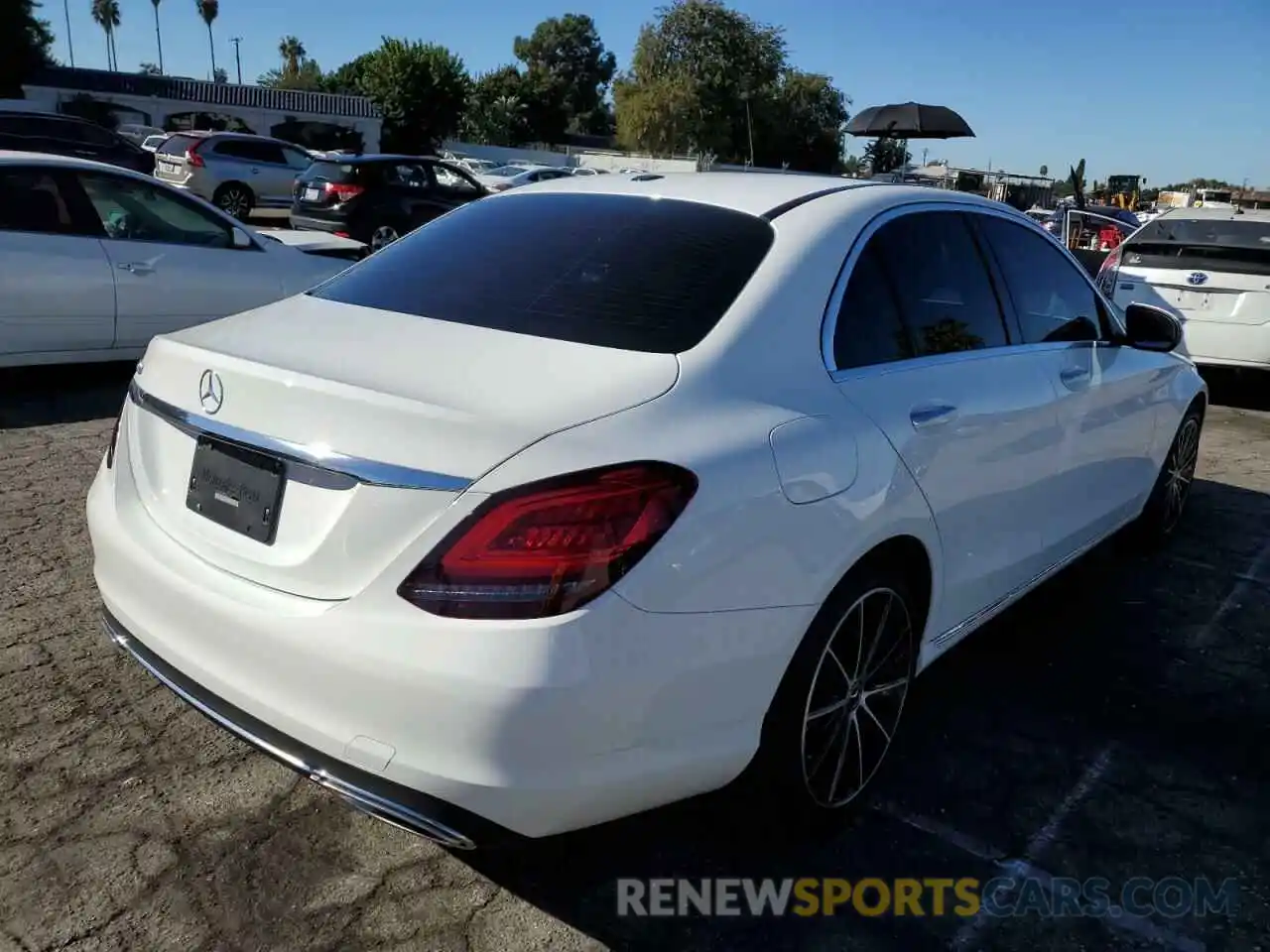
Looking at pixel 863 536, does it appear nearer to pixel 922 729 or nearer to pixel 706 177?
pixel 922 729

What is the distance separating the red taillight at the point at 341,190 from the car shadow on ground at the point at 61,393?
26.2 feet

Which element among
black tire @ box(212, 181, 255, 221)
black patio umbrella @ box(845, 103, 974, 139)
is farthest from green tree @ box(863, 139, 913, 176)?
black tire @ box(212, 181, 255, 221)

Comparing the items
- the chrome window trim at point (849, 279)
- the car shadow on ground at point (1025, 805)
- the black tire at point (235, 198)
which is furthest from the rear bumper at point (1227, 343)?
the black tire at point (235, 198)

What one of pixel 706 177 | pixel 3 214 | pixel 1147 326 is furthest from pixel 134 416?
pixel 3 214

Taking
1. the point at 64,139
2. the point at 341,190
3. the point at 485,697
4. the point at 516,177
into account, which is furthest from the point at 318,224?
the point at 485,697

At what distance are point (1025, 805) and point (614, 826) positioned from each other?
1.16m

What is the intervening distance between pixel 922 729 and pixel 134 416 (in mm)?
2453

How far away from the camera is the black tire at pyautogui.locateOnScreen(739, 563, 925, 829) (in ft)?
7.78

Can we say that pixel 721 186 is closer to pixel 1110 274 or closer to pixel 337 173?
pixel 1110 274

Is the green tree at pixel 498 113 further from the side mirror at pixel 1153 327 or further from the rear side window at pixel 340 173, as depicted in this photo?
the side mirror at pixel 1153 327

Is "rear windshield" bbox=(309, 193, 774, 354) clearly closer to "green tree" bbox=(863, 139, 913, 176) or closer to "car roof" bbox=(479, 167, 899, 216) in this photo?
"car roof" bbox=(479, 167, 899, 216)

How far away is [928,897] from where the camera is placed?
2.54 meters

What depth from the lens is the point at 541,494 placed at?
191 cm

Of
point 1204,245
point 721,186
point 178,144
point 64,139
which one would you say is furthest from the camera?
point 178,144
